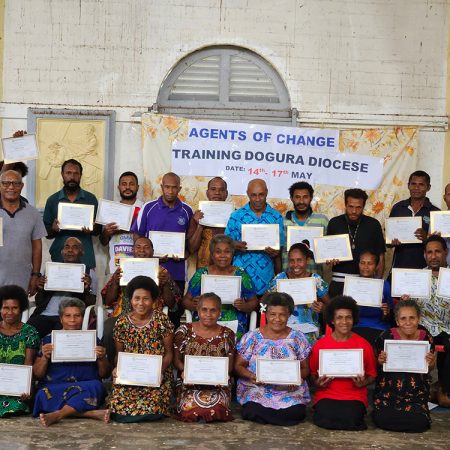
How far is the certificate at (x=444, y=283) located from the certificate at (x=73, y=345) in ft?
9.33

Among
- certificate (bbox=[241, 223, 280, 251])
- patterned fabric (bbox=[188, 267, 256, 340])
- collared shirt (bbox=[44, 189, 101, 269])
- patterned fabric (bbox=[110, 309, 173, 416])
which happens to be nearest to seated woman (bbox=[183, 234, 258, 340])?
patterned fabric (bbox=[188, 267, 256, 340])

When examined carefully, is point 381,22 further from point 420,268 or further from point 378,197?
point 420,268

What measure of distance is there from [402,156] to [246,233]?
2.45m

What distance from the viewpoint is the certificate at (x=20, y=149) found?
28.5 ft

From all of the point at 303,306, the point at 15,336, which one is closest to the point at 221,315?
the point at 303,306

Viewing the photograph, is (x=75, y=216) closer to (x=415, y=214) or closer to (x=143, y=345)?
(x=143, y=345)

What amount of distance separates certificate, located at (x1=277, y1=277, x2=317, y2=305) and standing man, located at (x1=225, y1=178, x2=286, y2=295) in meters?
0.47

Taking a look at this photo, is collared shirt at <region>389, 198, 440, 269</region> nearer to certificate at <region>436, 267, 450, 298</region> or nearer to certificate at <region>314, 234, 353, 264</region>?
certificate at <region>314, 234, 353, 264</region>

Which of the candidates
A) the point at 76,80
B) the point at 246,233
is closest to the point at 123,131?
the point at 76,80

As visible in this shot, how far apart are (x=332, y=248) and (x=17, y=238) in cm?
273

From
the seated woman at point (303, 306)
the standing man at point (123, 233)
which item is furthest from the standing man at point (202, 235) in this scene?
the seated woman at point (303, 306)

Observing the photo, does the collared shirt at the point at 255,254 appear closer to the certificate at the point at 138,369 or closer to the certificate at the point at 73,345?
the certificate at the point at 138,369

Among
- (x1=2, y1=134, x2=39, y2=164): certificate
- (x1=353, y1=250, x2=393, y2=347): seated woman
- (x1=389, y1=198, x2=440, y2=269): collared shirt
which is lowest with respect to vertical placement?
(x1=353, y1=250, x2=393, y2=347): seated woman

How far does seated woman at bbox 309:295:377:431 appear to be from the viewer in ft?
23.1
